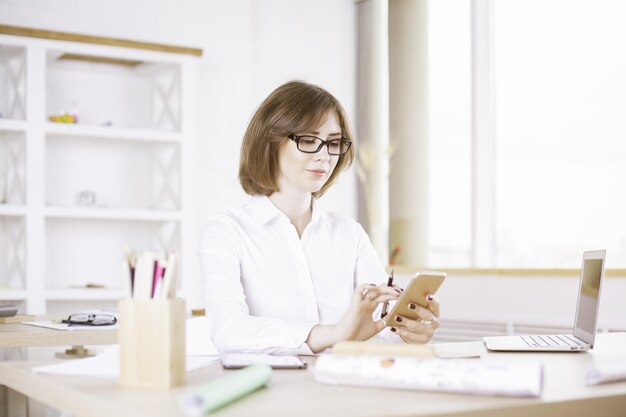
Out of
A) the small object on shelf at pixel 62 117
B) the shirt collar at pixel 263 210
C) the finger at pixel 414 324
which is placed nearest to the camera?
the finger at pixel 414 324

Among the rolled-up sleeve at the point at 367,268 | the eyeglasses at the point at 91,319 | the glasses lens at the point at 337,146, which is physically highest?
the glasses lens at the point at 337,146

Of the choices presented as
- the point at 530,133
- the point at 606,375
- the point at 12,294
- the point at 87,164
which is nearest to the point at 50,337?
the point at 606,375

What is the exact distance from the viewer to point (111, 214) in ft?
15.3

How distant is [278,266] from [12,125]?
271cm

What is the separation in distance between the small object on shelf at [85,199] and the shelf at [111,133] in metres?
0.32

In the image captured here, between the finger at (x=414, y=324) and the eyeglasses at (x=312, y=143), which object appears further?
the eyeglasses at (x=312, y=143)

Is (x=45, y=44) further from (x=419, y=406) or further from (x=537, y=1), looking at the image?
(x=419, y=406)

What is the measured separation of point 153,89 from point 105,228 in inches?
34.2

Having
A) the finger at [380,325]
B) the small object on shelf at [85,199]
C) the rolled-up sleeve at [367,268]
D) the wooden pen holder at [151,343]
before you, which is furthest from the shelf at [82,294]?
the wooden pen holder at [151,343]

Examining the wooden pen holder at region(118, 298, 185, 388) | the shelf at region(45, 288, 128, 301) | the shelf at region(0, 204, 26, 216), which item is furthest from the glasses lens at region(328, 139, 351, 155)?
the shelf at region(0, 204, 26, 216)

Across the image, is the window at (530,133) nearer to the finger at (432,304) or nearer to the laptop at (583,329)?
the laptop at (583,329)

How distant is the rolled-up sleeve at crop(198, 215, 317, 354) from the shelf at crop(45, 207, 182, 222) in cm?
258

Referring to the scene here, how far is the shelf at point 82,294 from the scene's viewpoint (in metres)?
4.47

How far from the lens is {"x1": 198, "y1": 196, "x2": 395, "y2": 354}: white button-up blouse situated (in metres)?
2.05
